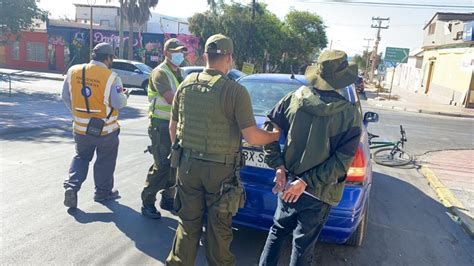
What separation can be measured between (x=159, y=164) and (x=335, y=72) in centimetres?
206

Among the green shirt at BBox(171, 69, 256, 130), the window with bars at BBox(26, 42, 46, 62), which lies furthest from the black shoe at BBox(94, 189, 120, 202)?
the window with bars at BBox(26, 42, 46, 62)

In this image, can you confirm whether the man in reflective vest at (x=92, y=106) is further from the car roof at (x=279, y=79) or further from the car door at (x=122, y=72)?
the car door at (x=122, y=72)

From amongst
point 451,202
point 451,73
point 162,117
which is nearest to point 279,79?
point 162,117

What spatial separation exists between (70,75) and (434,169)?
629cm

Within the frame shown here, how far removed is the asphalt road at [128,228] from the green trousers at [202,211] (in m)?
0.52

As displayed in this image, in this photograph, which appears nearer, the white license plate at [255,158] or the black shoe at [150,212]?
the white license plate at [255,158]

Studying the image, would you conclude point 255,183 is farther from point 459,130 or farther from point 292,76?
point 459,130

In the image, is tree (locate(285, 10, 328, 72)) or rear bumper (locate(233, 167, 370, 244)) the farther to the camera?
tree (locate(285, 10, 328, 72))

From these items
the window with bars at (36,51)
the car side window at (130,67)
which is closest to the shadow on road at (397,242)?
the car side window at (130,67)

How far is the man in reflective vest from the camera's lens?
3.85 m

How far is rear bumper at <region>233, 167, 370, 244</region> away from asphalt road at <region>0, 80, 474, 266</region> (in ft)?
1.14

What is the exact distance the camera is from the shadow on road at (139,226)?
3.33 meters

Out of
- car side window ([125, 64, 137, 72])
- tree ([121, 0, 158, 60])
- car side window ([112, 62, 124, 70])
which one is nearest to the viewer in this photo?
car side window ([125, 64, 137, 72])

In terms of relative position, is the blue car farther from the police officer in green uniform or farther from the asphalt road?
the police officer in green uniform
